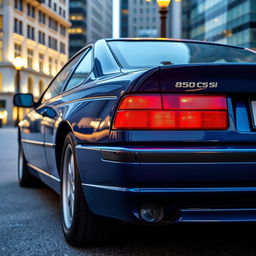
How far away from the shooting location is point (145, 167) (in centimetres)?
246

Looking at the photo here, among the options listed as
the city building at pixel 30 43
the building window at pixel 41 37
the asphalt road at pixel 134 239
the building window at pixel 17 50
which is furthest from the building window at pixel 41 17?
the asphalt road at pixel 134 239

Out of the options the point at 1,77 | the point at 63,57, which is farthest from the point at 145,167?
the point at 63,57

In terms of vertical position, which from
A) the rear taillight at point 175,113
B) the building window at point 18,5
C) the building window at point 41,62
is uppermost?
the building window at point 18,5

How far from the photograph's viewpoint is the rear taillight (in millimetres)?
2547

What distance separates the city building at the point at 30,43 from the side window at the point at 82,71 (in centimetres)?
5279

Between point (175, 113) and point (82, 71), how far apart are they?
146 centimetres

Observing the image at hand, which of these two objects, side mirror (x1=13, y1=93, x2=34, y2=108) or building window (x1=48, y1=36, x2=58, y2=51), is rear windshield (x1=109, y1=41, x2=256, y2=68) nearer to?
side mirror (x1=13, y1=93, x2=34, y2=108)

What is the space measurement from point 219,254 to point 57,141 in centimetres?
153

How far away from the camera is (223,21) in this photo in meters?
57.1

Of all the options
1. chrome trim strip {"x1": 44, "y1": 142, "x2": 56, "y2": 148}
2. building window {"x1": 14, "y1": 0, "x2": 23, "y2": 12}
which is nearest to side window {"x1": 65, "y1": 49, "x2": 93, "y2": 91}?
chrome trim strip {"x1": 44, "y1": 142, "x2": 56, "y2": 148}

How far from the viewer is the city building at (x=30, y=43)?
56.5 m

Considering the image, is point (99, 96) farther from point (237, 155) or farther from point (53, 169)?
point (53, 169)

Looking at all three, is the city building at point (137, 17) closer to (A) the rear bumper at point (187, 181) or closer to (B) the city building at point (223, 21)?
(B) the city building at point (223, 21)

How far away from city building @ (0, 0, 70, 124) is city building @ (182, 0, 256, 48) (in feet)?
67.6
